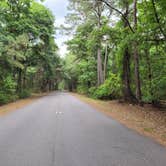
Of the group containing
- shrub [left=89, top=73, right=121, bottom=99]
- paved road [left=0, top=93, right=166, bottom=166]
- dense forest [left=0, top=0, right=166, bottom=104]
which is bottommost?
paved road [left=0, top=93, right=166, bottom=166]

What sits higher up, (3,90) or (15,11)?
(15,11)

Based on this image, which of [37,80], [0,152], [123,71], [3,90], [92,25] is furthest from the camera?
[37,80]

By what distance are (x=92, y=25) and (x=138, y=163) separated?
24.2 meters

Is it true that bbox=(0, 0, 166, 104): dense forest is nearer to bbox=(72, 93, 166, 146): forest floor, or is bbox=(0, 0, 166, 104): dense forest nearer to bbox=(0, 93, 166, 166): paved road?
bbox=(72, 93, 166, 146): forest floor

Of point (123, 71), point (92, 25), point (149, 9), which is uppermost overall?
point (92, 25)

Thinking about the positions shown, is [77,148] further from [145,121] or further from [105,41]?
[105,41]

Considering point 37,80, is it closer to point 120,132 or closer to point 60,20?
point 60,20

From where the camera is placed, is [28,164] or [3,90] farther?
[3,90]

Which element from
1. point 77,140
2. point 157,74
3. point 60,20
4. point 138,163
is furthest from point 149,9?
point 60,20

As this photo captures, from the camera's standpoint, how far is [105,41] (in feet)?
57.7

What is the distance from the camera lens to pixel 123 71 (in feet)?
62.2

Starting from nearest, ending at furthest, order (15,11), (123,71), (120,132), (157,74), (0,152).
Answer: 1. (0,152)
2. (120,132)
3. (157,74)
4. (123,71)
5. (15,11)

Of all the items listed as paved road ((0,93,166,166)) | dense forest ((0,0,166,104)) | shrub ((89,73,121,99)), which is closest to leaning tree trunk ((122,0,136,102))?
dense forest ((0,0,166,104))

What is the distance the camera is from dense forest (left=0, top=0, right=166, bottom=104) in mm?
13379
